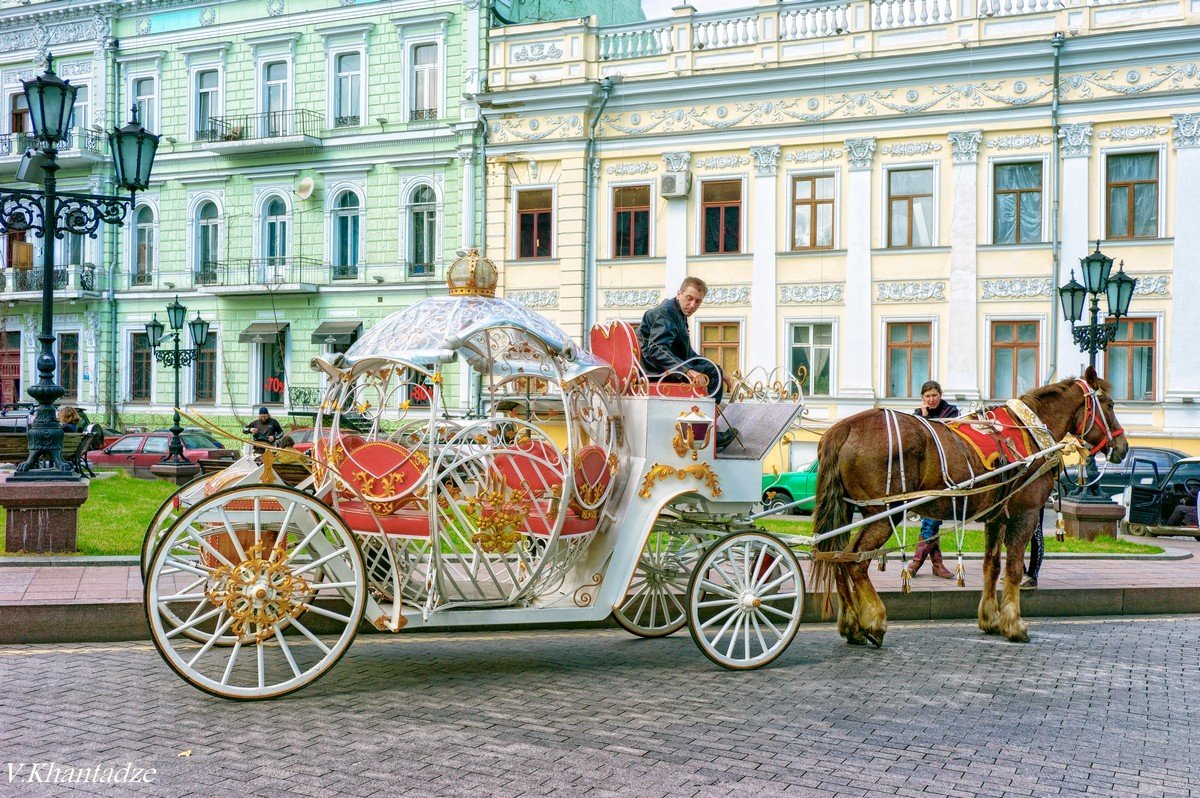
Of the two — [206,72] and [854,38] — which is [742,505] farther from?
[206,72]

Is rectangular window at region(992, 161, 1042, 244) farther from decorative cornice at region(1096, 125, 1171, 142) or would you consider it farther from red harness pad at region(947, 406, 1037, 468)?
red harness pad at region(947, 406, 1037, 468)

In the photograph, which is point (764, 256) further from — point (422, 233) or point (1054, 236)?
point (422, 233)

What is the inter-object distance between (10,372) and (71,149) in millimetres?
7289

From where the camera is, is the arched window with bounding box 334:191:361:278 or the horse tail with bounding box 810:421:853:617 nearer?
the horse tail with bounding box 810:421:853:617

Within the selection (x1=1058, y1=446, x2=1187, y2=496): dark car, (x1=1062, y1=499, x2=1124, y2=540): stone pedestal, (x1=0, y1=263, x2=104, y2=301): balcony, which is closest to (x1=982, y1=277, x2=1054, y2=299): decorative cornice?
(x1=1058, y1=446, x2=1187, y2=496): dark car

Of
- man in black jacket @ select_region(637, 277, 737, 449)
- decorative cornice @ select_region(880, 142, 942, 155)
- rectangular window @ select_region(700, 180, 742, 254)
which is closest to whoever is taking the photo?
man in black jacket @ select_region(637, 277, 737, 449)

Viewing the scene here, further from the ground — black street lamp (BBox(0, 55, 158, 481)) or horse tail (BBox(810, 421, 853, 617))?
black street lamp (BBox(0, 55, 158, 481))

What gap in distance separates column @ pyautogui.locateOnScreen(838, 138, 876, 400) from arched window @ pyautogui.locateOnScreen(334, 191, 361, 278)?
13190 mm

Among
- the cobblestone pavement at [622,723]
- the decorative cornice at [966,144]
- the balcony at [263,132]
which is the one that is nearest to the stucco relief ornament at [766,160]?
the decorative cornice at [966,144]

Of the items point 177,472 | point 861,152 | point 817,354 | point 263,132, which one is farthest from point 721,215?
point 177,472

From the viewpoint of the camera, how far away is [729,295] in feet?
90.3

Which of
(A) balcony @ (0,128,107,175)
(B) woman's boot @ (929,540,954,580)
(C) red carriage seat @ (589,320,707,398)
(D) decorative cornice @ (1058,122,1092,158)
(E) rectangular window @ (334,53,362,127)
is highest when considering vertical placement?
(E) rectangular window @ (334,53,362,127)

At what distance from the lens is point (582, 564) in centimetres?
778

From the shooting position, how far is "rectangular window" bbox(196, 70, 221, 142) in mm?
33406
